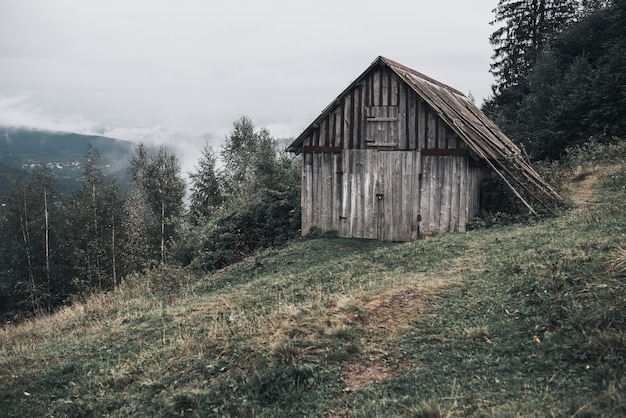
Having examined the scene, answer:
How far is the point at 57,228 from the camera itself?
37.9m

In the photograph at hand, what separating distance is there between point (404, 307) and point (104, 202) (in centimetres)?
3666

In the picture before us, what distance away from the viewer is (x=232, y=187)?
47.0m

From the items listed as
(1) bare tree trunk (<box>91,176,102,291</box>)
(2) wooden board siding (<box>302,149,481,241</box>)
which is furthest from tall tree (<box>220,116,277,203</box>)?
(2) wooden board siding (<box>302,149,481,241</box>)

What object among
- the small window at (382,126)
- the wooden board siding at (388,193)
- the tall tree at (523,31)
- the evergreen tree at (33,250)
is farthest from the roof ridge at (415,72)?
the evergreen tree at (33,250)

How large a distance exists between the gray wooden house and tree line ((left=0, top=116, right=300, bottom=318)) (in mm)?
3866

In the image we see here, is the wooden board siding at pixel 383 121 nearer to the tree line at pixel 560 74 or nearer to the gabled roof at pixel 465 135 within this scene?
the gabled roof at pixel 465 135

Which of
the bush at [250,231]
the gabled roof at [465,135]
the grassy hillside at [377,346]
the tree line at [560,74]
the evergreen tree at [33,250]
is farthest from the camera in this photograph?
the evergreen tree at [33,250]

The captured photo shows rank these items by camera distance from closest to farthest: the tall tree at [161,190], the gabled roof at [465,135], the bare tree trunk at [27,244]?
1. the gabled roof at [465,135]
2. the bare tree trunk at [27,244]
3. the tall tree at [161,190]

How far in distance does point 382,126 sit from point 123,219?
103 ft

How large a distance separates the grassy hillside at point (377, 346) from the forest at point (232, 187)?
9.21m

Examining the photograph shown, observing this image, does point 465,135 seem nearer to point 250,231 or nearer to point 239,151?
point 250,231

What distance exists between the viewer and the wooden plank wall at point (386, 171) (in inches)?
613

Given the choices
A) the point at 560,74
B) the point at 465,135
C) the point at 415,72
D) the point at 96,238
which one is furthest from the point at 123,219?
the point at 560,74

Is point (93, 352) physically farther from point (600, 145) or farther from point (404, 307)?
point (600, 145)
